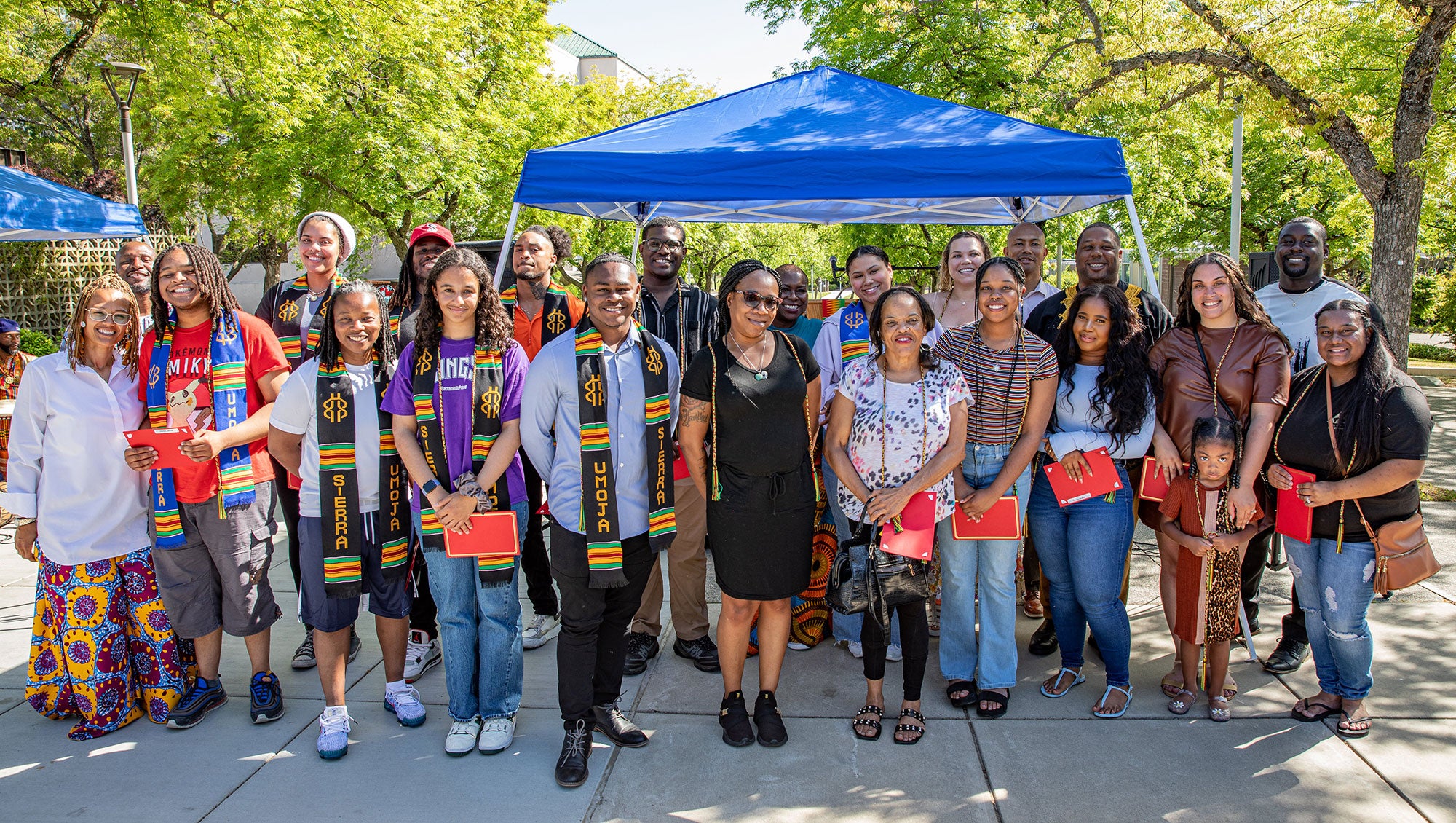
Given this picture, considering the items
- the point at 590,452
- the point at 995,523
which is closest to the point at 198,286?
the point at 590,452

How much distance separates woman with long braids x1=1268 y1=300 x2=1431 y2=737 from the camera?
3.11 m

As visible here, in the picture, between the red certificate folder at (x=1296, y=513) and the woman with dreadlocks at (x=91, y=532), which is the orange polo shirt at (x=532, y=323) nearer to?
the woman with dreadlocks at (x=91, y=532)

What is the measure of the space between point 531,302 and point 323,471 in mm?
1624

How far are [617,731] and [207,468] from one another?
1.88m

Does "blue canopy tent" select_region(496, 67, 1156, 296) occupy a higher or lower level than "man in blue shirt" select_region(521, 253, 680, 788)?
higher

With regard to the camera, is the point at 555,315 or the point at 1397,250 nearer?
the point at 555,315

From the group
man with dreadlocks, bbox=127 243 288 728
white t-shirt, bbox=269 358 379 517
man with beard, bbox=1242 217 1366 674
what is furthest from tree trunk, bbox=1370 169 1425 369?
man with dreadlocks, bbox=127 243 288 728

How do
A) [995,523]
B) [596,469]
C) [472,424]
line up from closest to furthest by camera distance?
[596,469], [472,424], [995,523]

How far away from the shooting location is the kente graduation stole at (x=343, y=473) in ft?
10.2

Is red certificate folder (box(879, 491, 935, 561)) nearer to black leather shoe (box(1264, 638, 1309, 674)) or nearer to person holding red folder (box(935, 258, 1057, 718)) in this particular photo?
person holding red folder (box(935, 258, 1057, 718))

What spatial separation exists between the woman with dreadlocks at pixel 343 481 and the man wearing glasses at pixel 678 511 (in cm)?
118

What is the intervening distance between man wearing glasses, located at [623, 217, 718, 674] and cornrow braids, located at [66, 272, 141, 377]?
6.80 ft

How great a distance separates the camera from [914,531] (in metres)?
3.12

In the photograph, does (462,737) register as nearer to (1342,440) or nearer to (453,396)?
(453,396)
